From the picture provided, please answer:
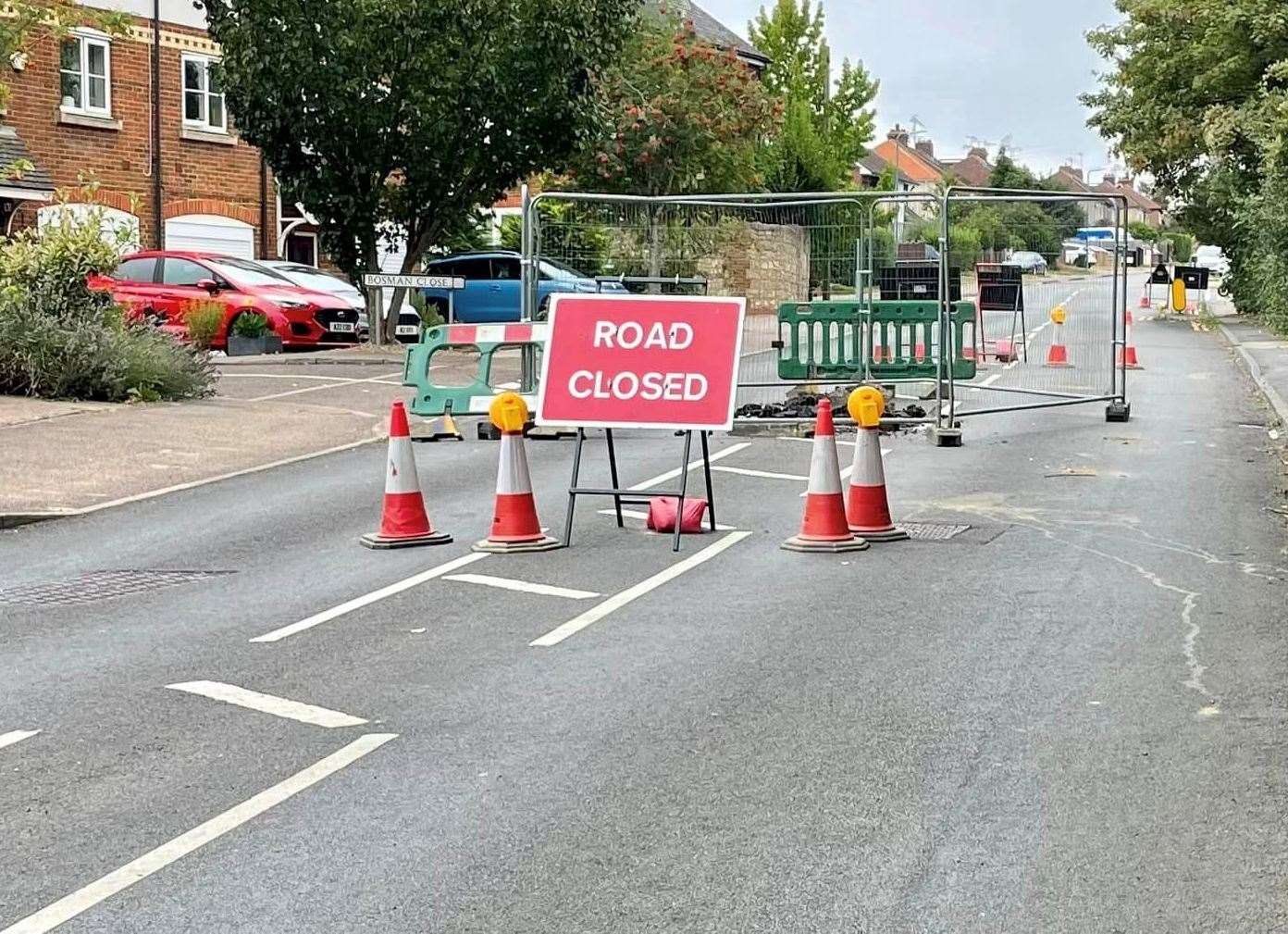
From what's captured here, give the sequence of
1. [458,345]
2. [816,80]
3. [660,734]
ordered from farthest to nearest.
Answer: [816,80]
[458,345]
[660,734]

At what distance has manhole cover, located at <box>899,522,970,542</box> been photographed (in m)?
11.1

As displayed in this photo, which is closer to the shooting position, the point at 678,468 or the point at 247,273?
the point at 678,468

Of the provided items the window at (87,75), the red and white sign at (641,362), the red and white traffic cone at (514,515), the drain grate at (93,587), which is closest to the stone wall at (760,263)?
the red and white sign at (641,362)

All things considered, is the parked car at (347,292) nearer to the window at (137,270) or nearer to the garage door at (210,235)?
the window at (137,270)

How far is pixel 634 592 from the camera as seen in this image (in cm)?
934

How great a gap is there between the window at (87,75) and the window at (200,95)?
6.65 ft

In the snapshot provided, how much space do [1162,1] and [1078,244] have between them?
25518 mm

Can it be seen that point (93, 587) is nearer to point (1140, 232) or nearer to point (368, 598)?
point (368, 598)

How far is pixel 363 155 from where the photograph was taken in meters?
27.6

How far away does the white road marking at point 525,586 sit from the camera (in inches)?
366

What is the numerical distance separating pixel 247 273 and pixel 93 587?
18779 millimetres

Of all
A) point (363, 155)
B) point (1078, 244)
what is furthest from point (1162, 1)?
point (1078, 244)

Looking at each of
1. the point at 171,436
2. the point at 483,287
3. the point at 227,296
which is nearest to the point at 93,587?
the point at 171,436

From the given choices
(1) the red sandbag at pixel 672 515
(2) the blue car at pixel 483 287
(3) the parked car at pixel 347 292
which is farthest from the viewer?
(2) the blue car at pixel 483 287
